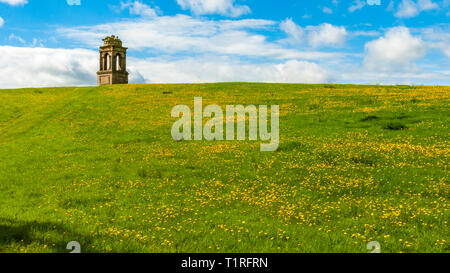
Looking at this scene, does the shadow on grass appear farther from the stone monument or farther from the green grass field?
the stone monument

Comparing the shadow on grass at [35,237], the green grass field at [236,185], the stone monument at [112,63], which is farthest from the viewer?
the stone monument at [112,63]

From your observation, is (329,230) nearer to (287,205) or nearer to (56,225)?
(287,205)

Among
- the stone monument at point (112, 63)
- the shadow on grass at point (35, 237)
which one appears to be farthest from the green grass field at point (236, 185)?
the stone monument at point (112, 63)

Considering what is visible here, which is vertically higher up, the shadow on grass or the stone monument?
the stone monument

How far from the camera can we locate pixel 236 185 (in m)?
16.3

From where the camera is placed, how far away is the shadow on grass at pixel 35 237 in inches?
359

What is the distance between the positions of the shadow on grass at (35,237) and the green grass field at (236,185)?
0.06m

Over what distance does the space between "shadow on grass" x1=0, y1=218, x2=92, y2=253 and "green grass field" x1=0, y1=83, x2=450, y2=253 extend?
6 cm

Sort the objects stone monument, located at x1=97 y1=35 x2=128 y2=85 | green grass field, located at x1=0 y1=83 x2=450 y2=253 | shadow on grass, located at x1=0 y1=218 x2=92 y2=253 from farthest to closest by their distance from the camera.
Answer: stone monument, located at x1=97 y1=35 x2=128 y2=85 → green grass field, located at x1=0 y1=83 x2=450 y2=253 → shadow on grass, located at x1=0 y1=218 x2=92 y2=253

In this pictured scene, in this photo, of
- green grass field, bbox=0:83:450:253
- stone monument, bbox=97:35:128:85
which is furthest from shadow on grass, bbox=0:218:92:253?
stone monument, bbox=97:35:128:85

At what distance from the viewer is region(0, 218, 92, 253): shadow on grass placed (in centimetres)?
912

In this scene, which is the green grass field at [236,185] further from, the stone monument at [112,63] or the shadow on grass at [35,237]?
the stone monument at [112,63]

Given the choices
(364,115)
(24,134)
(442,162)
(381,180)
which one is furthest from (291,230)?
(24,134)

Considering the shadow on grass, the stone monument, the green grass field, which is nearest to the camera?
the shadow on grass
